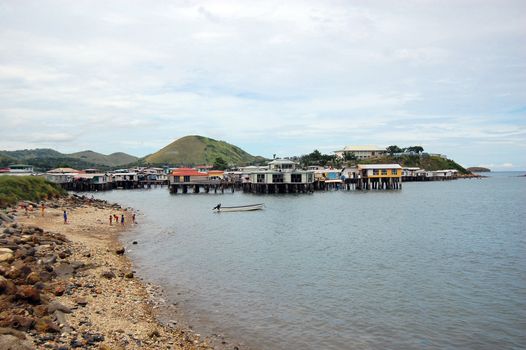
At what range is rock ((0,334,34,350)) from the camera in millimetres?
10289

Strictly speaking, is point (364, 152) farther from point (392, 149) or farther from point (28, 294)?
point (28, 294)

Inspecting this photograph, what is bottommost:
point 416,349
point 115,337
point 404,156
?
point 416,349

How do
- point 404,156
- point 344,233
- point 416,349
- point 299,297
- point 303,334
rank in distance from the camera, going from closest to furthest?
point 416,349 → point 303,334 → point 299,297 → point 344,233 → point 404,156

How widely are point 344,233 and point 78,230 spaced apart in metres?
25.8

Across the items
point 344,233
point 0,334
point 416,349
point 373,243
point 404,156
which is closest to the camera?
point 0,334

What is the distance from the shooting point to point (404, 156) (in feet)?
627

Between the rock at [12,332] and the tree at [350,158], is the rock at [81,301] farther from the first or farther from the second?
the tree at [350,158]

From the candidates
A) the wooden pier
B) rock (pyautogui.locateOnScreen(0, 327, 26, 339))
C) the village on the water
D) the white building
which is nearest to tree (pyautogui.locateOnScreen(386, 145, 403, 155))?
the white building

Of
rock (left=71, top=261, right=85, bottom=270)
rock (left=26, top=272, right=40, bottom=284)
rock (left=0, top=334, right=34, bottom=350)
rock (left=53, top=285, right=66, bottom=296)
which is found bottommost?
rock (left=71, top=261, right=85, bottom=270)

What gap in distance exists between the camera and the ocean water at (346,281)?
17062 millimetres

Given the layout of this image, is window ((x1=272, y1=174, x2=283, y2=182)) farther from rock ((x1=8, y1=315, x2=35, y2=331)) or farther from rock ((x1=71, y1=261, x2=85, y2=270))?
rock ((x1=8, y1=315, x2=35, y2=331))

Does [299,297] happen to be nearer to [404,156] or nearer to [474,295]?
[474,295]

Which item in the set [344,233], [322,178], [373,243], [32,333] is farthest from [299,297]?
[322,178]

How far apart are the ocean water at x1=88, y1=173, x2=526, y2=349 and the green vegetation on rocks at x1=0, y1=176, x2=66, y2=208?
1474 cm
